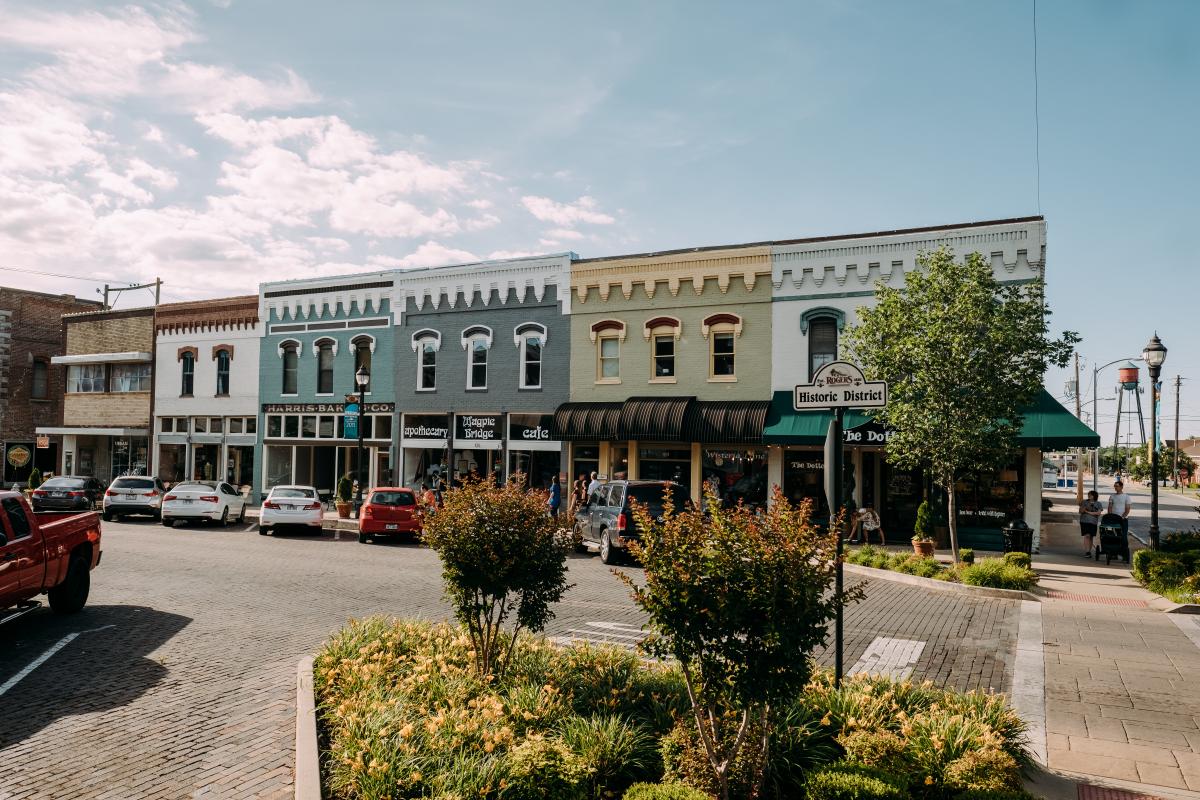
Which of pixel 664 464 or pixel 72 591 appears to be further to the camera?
pixel 664 464

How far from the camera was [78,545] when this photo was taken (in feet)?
36.8

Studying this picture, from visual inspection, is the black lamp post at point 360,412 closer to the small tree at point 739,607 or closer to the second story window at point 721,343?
the second story window at point 721,343

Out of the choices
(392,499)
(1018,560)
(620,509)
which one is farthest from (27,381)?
(1018,560)

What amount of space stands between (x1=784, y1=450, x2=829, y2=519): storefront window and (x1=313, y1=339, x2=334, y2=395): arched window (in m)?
18.4

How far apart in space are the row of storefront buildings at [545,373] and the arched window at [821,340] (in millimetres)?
59

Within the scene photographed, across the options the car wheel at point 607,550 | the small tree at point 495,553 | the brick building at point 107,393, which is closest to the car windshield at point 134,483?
the brick building at point 107,393

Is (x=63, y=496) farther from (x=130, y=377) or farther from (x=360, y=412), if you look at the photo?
(x=130, y=377)

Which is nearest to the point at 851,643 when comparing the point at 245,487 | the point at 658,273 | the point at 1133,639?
the point at 1133,639

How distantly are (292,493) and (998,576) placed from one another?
19.0 meters

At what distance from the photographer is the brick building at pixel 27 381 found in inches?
1647

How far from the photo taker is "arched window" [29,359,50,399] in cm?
4312

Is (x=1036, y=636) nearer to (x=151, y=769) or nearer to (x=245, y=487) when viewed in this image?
(x=151, y=769)

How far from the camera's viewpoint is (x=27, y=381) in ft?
140

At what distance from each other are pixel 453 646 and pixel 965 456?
40.8ft
